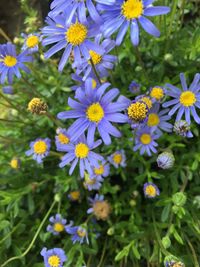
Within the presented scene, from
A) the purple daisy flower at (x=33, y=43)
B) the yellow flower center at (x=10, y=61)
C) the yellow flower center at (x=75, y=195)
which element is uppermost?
the purple daisy flower at (x=33, y=43)

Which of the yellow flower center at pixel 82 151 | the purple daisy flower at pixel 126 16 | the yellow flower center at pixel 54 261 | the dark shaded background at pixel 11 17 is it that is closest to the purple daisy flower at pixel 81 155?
the yellow flower center at pixel 82 151

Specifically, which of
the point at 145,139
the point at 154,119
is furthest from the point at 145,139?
the point at 154,119

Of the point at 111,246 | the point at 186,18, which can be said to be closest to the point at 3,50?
the point at 111,246

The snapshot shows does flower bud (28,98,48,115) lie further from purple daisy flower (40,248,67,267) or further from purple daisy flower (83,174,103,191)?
purple daisy flower (40,248,67,267)

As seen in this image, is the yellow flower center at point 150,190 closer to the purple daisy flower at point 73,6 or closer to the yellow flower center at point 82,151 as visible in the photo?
the yellow flower center at point 82,151

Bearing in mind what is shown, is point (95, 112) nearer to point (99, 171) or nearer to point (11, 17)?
point (99, 171)

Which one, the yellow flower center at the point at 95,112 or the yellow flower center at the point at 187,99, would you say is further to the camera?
the yellow flower center at the point at 187,99
